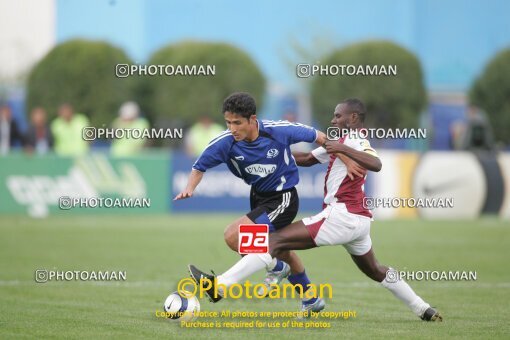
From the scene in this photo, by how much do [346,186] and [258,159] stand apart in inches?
36.3

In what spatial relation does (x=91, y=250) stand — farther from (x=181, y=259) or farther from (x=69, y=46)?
(x=69, y=46)

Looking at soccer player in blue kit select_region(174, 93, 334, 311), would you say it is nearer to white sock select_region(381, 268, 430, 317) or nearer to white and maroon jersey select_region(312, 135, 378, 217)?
white and maroon jersey select_region(312, 135, 378, 217)

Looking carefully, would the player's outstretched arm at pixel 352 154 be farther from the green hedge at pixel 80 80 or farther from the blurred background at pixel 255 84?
the green hedge at pixel 80 80

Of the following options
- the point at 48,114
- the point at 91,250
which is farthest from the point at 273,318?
the point at 48,114

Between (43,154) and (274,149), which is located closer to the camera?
(274,149)

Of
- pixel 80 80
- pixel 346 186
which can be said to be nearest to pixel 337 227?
pixel 346 186

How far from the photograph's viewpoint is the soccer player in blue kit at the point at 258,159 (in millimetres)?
9664

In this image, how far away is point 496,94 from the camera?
36562 millimetres

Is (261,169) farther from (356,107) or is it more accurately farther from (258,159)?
(356,107)

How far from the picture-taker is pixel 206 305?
443 inches

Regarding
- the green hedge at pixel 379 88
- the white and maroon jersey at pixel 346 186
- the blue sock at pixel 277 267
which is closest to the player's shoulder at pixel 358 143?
the white and maroon jersey at pixel 346 186

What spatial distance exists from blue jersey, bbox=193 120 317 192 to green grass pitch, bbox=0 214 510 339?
1553mm

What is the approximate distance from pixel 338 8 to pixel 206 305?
30.5 m

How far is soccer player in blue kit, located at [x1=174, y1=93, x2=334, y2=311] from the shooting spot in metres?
9.66
